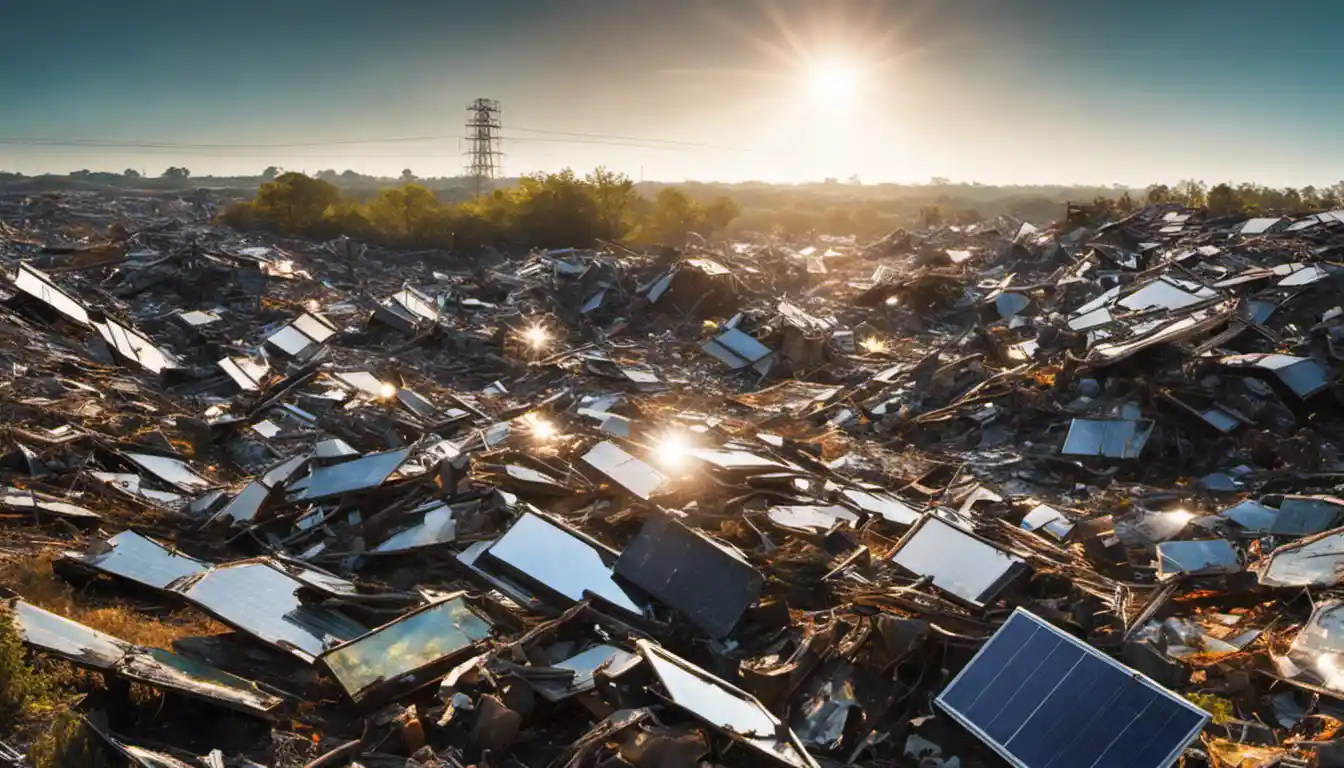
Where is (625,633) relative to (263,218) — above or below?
below

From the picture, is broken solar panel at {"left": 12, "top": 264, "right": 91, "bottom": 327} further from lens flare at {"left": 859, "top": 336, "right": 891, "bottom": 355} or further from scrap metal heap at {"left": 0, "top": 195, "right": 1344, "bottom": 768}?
lens flare at {"left": 859, "top": 336, "right": 891, "bottom": 355}

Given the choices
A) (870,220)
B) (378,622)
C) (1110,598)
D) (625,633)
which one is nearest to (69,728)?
(378,622)

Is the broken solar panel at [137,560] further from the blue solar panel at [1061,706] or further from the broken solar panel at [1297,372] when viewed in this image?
the broken solar panel at [1297,372]

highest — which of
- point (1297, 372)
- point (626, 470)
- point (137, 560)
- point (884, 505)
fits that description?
point (1297, 372)

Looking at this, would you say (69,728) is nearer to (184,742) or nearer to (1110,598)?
(184,742)

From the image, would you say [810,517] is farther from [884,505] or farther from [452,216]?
[452,216]

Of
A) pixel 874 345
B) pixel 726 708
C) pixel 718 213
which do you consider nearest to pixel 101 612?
pixel 726 708
